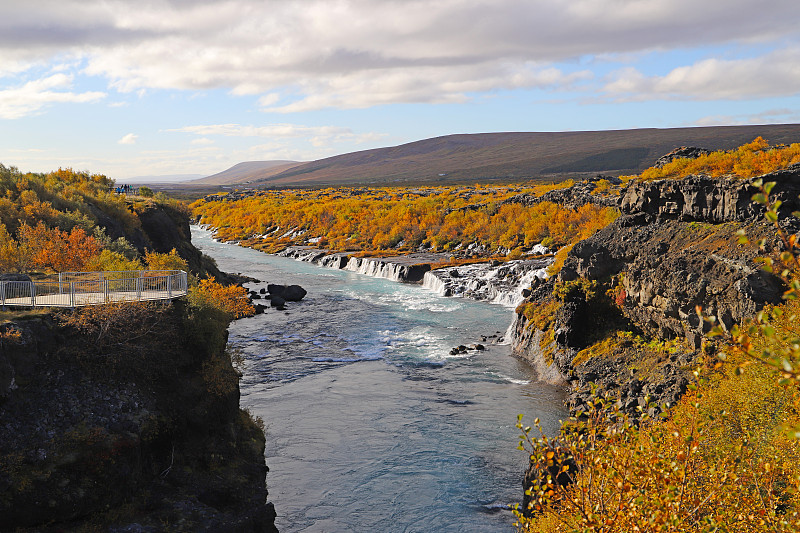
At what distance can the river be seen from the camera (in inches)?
980

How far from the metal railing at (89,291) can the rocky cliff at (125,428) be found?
2.93 ft

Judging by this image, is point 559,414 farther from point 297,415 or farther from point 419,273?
point 419,273

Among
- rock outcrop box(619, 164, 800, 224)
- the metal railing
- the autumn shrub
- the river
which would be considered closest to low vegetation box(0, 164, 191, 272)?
the metal railing

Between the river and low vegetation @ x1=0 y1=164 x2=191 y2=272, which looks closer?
the river

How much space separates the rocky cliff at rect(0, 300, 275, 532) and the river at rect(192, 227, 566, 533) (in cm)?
330

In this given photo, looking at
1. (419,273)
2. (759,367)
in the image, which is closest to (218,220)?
(419,273)

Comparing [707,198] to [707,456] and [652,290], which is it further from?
[707,456]

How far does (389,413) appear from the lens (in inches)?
1346

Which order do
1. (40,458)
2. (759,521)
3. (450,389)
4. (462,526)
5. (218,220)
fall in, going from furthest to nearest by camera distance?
(218,220) → (450,389) → (462,526) → (40,458) → (759,521)

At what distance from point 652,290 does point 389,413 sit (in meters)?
16.3

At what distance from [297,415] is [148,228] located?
39.7 metres

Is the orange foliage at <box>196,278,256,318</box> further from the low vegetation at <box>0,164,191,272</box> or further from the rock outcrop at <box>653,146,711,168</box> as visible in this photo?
the rock outcrop at <box>653,146,711,168</box>

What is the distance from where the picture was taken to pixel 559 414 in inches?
1310

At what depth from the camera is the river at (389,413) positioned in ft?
81.7
